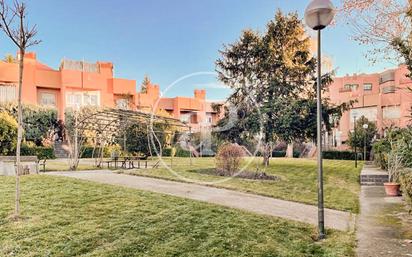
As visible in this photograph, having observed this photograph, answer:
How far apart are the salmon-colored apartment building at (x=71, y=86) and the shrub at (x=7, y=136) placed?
45.5 ft

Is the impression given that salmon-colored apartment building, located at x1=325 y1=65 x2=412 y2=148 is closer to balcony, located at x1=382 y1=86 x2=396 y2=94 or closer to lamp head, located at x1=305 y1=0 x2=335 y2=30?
balcony, located at x1=382 y1=86 x2=396 y2=94

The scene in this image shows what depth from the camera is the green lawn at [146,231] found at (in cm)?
459

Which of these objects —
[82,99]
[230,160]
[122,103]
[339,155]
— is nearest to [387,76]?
[339,155]

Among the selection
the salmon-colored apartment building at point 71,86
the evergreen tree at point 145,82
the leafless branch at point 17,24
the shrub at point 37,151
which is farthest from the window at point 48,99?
the leafless branch at point 17,24

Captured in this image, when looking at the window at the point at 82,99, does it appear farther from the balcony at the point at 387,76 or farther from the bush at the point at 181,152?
the balcony at the point at 387,76

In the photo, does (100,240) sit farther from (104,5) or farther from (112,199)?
(104,5)

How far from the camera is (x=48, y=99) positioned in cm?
3547

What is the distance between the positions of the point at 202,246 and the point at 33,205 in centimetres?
386

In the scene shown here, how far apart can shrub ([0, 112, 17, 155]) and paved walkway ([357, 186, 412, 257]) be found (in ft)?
52.4

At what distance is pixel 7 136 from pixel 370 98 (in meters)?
40.4

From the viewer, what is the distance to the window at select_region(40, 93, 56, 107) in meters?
35.0

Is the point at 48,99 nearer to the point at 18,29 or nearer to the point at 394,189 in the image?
the point at 18,29

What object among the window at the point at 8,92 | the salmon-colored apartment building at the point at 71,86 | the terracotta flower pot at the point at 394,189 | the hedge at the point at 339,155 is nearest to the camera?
the terracotta flower pot at the point at 394,189

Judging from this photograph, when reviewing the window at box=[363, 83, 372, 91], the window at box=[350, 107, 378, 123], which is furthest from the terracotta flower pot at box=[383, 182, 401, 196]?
the window at box=[363, 83, 372, 91]
